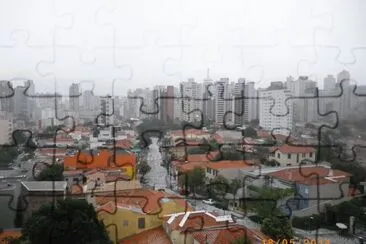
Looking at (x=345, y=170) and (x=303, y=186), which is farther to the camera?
(x=345, y=170)

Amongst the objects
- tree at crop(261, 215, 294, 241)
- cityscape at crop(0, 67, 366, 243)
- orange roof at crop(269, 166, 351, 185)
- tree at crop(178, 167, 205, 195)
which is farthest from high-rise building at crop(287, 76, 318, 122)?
tree at crop(178, 167, 205, 195)

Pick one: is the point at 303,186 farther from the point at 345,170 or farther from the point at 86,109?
the point at 86,109

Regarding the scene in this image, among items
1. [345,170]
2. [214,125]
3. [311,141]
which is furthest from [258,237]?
[214,125]

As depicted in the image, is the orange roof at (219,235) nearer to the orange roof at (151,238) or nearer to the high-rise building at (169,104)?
the orange roof at (151,238)

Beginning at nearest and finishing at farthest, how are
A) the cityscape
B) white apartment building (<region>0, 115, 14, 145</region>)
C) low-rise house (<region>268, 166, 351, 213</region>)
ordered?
1. the cityscape
2. low-rise house (<region>268, 166, 351, 213</region>)
3. white apartment building (<region>0, 115, 14, 145</region>)

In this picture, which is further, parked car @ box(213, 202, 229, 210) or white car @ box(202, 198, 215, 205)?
white car @ box(202, 198, 215, 205)

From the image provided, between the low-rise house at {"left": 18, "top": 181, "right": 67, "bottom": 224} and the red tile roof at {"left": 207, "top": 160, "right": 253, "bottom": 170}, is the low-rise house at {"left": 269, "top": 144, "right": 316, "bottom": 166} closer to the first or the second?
the red tile roof at {"left": 207, "top": 160, "right": 253, "bottom": 170}
